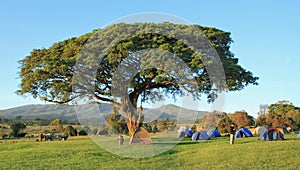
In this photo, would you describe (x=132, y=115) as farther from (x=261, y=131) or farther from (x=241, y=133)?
(x=241, y=133)

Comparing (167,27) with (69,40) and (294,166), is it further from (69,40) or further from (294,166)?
(294,166)

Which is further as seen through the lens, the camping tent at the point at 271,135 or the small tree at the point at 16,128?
the small tree at the point at 16,128

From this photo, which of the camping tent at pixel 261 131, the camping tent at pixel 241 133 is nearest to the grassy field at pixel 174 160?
the camping tent at pixel 261 131

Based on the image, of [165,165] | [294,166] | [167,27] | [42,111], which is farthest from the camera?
[42,111]

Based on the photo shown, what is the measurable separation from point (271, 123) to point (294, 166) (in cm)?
4511

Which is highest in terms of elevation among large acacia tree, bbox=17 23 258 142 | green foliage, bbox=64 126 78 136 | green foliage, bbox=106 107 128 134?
large acacia tree, bbox=17 23 258 142

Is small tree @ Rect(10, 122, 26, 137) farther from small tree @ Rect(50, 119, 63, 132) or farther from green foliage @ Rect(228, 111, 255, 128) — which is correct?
green foliage @ Rect(228, 111, 255, 128)

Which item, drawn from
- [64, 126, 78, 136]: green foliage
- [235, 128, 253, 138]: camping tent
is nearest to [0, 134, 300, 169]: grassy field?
[235, 128, 253, 138]: camping tent

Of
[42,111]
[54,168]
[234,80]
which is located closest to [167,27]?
[234,80]

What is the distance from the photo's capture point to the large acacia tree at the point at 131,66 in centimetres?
2056

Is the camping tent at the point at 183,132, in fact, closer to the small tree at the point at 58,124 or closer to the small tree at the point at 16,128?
the small tree at the point at 58,124

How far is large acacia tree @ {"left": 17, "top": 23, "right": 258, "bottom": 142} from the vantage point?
67.5 feet

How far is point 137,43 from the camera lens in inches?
819

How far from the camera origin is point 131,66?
21.0m
